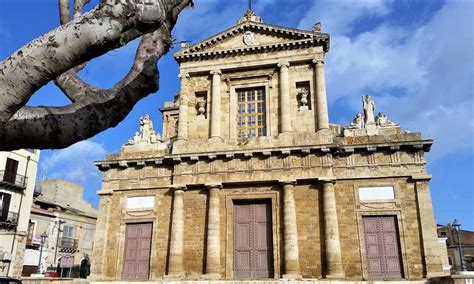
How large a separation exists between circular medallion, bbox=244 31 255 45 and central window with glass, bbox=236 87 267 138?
2170 mm

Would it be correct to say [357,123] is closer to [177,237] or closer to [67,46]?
[177,237]

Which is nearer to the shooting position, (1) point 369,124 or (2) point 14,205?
(1) point 369,124

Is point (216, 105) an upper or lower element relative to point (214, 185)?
upper

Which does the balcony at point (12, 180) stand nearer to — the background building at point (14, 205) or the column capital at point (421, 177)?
the background building at point (14, 205)

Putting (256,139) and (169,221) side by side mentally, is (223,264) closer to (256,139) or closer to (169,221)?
(169,221)

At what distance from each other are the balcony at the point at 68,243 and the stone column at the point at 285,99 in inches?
981

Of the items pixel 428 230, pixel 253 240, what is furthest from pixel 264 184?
pixel 428 230

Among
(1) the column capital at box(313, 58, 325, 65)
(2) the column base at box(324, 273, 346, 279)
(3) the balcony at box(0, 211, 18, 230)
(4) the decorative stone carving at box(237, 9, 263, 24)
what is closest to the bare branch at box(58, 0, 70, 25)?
(2) the column base at box(324, 273, 346, 279)

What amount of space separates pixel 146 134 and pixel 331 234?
949 centimetres

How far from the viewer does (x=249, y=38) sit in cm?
1948

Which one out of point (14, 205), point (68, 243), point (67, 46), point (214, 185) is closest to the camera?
point (67, 46)

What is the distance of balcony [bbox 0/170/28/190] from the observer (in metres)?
27.9

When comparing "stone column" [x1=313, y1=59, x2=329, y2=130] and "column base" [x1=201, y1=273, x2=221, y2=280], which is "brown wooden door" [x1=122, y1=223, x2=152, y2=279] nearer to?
"column base" [x1=201, y1=273, x2=221, y2=280]

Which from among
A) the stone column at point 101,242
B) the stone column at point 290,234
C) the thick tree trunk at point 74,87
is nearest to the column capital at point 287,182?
the stone column at point 290,234
